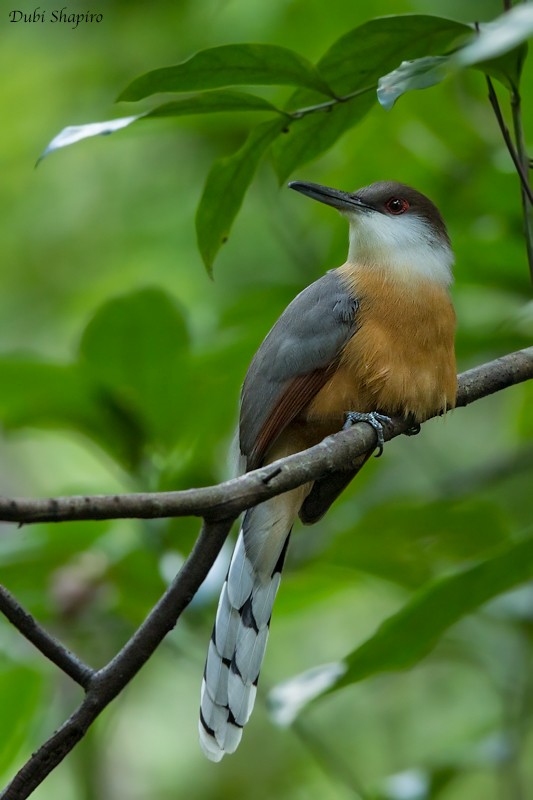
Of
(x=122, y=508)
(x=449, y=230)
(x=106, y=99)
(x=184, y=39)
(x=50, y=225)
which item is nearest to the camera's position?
(x=122, y=508)

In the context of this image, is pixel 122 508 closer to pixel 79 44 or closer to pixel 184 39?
pixel 184 39

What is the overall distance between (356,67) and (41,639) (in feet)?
5.75

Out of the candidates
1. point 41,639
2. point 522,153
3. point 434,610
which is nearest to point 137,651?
point 41,639

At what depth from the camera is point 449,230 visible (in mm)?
4871

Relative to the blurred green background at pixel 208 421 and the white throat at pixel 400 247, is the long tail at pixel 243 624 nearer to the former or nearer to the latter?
the blurred green background at pixel 208 421

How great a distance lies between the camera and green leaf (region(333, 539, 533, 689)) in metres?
2.97

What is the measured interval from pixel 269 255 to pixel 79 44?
1926mm

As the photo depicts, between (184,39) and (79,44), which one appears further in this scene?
(79,44)

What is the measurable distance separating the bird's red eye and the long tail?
125 cm

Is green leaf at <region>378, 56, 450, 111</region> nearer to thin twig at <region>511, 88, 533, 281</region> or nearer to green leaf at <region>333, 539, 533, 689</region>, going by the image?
thin twig at <region>511, 88, 533, 281</region>

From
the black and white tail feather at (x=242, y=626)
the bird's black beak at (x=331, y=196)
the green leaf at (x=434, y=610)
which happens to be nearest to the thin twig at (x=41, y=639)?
the green leaf at (x=434, y=610)

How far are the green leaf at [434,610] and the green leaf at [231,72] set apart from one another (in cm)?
148

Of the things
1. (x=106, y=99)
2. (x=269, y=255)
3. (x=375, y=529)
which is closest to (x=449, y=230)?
(x=375, y=529)

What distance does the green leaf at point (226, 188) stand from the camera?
2984 mm
